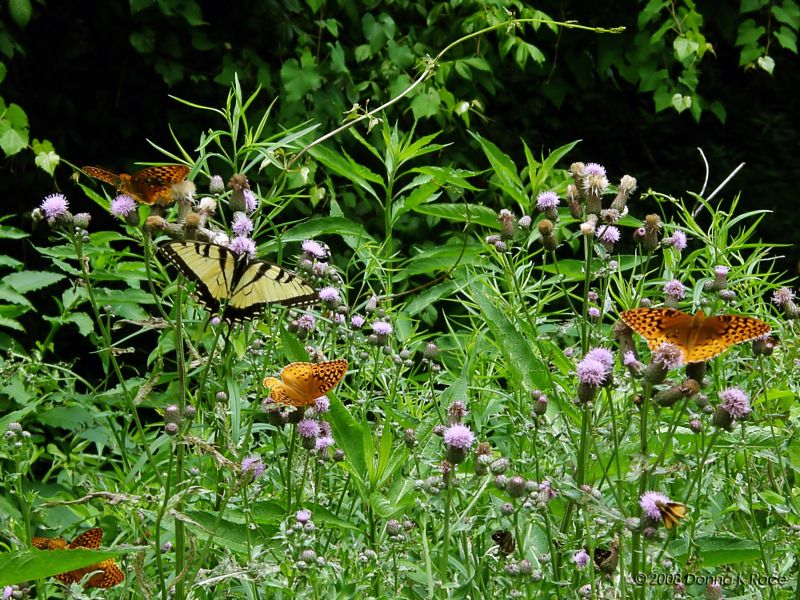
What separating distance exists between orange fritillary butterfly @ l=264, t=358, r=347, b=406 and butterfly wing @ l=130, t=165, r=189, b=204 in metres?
0.51

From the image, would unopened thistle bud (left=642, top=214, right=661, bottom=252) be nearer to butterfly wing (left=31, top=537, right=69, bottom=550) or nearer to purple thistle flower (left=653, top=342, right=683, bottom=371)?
purple thistle flower (left=653, top=342, right=683, bottom=371)

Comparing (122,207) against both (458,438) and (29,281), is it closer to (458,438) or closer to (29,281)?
(458,438)

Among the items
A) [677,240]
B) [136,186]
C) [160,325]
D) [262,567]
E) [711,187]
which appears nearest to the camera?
[262,567]

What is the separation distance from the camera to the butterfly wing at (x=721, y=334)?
166cm

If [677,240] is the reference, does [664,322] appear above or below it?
above

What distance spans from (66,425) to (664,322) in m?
2.39

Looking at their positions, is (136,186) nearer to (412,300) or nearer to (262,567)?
(262,567)

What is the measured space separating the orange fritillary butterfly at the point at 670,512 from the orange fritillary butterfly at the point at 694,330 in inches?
10.3

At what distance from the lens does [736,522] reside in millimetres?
2463

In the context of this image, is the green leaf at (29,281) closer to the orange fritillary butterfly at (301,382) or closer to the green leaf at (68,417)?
the green leaf at (68,417)

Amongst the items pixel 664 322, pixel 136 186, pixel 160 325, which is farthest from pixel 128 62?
pixel 664 322

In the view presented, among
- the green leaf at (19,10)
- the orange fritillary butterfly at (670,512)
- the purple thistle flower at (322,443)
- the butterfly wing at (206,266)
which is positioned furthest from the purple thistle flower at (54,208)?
the green leaf at (19,10)

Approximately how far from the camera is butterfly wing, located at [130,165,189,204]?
204 centimetres

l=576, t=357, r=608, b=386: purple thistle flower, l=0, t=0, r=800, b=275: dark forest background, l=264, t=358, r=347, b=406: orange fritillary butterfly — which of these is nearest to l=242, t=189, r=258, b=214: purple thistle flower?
l=264, t=358, r=347, b=406: orange fritillary butterfly
